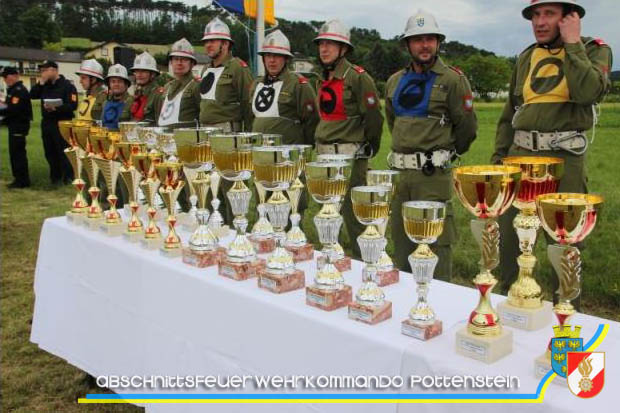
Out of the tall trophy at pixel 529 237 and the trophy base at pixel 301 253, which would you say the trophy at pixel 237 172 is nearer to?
the trophy base at pixel 301 253

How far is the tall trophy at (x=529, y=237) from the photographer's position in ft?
4.71

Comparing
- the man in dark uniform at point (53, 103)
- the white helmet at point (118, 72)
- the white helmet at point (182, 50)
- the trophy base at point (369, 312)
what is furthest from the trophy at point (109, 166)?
the man in dark uniform at point (53, 103)

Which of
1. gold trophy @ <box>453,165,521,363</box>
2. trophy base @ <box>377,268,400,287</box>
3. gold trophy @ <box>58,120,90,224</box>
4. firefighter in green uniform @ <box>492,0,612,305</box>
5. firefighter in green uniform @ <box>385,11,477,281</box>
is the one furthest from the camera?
firefighter in green uniform @ <box>385,11,477,281</box>

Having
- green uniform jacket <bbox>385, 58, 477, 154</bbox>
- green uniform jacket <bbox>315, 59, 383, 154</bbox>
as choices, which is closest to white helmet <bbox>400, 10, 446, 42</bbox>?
green uniform jacket <bbox>385, 58, 477, 154</bbox>

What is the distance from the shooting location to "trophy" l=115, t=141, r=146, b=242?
2396 mm

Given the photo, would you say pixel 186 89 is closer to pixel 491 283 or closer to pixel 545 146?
pixel 545 146

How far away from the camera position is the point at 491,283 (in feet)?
4.35

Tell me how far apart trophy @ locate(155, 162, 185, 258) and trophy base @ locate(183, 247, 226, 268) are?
4.1 inches

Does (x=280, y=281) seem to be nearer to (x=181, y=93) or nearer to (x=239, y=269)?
(x=239, y=269)

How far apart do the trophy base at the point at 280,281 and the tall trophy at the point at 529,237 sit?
23.9 inches

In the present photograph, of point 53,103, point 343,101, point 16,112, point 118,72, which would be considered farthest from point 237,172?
point 16,112

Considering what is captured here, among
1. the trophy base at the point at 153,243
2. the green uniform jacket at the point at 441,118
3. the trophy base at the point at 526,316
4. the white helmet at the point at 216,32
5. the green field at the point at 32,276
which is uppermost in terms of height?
the white helmet at the point at 216,32

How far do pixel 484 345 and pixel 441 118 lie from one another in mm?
1909

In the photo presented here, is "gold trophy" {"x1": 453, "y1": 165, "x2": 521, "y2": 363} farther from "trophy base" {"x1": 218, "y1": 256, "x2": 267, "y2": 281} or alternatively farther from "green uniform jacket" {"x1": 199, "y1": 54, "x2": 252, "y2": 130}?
"green uniform jacket" {"x1": 199, "y1": 54, "x2": 252, "y2": 130}
